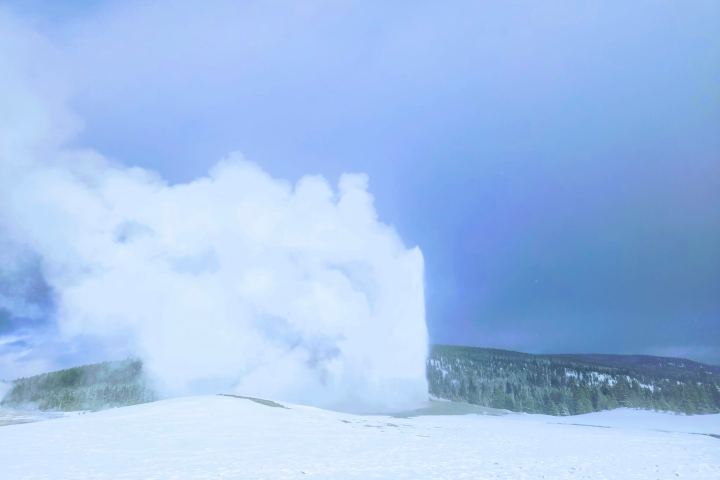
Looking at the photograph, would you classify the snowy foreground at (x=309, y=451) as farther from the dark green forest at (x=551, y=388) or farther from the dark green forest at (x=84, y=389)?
the dark green forest at (x=84, y=389)

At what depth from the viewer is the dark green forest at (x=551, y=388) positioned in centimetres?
8500

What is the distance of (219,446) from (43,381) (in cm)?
18539

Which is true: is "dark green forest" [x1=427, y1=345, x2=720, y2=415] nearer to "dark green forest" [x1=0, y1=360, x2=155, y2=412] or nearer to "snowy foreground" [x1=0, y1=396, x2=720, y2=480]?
"snowy foreground" [x1=0, y1=396, x2=720, y2=480]

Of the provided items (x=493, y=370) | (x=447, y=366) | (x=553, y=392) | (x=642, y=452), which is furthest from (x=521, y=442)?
(x=447, y=366)

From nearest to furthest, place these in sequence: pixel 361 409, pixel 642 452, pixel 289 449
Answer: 1. pixel 289 449
2. pixel 642 452
3. pixel 361 409

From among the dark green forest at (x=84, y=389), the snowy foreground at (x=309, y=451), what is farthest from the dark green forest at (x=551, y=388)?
the dark green forest at (x=84, y=389)

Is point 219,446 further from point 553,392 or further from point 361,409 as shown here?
point 553,392

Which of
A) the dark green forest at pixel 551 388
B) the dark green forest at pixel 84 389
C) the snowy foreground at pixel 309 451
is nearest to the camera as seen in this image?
the snowy foreground at pixel 309 451

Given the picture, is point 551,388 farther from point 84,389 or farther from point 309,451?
point 84,389

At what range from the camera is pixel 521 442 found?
2316cm

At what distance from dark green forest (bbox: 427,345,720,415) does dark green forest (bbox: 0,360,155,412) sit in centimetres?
7971

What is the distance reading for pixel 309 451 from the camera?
18156 millimetres

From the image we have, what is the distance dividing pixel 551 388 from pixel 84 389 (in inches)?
5701

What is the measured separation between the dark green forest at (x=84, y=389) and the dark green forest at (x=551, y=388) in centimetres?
7971
